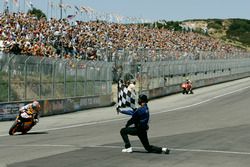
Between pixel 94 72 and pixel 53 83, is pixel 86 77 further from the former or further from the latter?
pixel 53 83

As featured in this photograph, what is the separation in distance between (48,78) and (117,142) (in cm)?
1339

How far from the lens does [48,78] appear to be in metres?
30.7

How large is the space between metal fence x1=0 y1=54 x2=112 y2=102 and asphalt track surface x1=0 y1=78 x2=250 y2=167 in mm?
1508

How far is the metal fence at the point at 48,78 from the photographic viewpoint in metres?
26.9

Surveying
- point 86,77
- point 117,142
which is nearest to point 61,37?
point 86,77

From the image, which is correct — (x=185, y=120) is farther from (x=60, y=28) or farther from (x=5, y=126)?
(x=60, y=28)

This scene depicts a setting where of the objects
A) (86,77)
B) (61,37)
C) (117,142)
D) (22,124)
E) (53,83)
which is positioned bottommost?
(117,142)

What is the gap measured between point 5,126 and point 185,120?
328 inches

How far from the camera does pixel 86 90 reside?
35.8 metres

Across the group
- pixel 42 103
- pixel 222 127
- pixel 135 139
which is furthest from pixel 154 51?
pixel 135 139

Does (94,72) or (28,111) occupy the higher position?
(94,72)

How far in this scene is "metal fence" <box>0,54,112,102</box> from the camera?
26.9m

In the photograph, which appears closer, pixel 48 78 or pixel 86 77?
pixel 48 78

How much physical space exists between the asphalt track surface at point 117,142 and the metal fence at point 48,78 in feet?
4.95
